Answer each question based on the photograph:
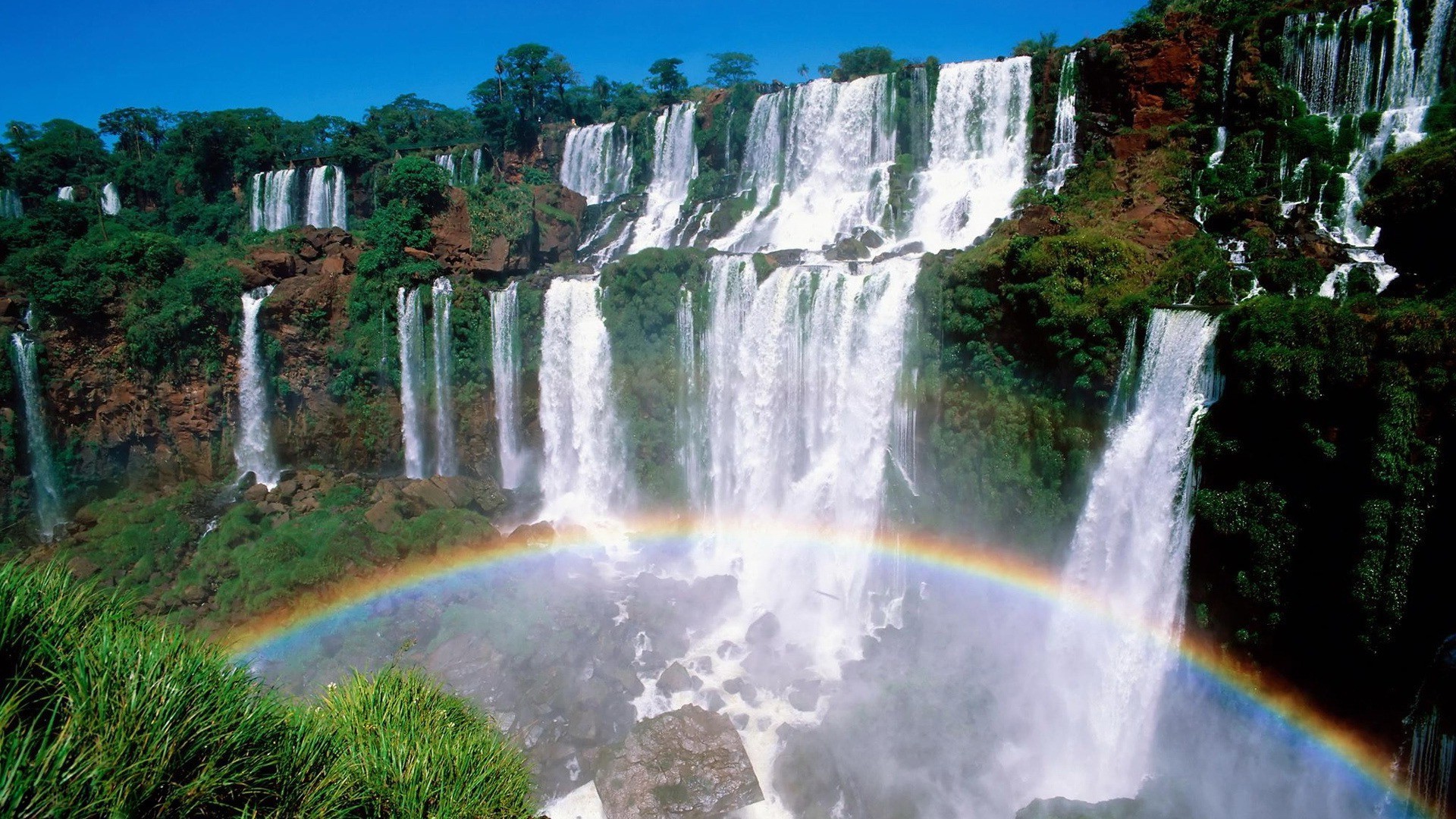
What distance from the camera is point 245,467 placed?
27.4 meters

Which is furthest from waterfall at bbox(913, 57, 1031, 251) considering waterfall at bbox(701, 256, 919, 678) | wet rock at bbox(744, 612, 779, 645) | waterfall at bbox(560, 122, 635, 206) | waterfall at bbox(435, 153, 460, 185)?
waterfall at bbox(435, 153, 460, 185)

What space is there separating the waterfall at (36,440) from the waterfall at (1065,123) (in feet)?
112

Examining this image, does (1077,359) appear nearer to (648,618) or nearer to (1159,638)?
(1159,638)

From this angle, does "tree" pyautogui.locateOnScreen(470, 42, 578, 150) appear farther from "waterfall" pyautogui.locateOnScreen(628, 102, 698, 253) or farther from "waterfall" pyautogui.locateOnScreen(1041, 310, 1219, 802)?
"waterfall" pyautogui.locateOnScreen(1041, 310, 1219, 802)

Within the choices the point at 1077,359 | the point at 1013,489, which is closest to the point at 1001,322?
the point at 1077,359

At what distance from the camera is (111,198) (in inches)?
1752

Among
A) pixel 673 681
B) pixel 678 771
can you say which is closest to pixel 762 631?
pixel 673 681

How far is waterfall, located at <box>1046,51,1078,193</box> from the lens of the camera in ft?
85.6

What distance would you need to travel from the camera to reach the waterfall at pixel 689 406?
24.3m

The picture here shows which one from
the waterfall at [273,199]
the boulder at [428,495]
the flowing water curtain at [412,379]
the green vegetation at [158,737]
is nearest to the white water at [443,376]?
the flowing water curtain at [412,379]

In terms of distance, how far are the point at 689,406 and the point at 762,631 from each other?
826cm

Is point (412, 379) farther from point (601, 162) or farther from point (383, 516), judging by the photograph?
point (601, 162)

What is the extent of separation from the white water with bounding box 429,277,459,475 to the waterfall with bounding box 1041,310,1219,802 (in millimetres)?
20952

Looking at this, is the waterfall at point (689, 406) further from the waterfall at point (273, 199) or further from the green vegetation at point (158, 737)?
the waterfall at point (273, 199)
